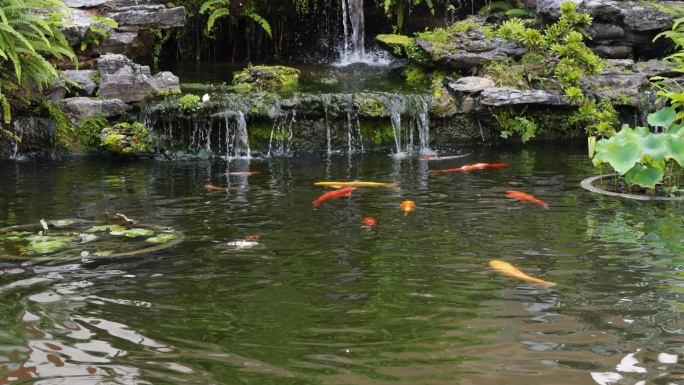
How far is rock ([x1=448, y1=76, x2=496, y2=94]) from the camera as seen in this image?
12.0 meters

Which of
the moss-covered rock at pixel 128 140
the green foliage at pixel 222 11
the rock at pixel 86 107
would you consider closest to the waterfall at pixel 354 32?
the green foliage at pixel 222 11

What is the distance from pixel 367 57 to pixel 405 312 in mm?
13476

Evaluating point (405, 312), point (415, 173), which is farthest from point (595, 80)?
point (405, 312)

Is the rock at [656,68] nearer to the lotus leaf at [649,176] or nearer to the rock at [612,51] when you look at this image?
the rock at [612,51]

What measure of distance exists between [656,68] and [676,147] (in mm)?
7123

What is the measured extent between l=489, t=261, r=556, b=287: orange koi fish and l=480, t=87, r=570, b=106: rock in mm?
7644

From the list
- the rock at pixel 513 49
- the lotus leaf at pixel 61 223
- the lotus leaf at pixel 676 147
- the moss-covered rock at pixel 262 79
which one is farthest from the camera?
the rock at pixel 513 49

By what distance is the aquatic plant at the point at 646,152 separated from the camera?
20.9ft

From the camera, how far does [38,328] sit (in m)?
3.47

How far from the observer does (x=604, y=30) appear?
13453 mm

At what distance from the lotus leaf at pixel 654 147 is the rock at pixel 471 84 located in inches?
229

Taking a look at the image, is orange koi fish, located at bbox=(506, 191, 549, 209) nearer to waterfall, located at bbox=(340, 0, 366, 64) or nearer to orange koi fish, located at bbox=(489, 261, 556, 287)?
orange koi fish, located at bbox=(489, 261, 556, 287)

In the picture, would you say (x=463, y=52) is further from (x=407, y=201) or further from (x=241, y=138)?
(x=407, y=201)

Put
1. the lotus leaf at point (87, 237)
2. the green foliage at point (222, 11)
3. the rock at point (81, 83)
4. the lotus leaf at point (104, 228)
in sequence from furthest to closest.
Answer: the green foliage at point (222, 11) → the rock at point (81, 83) → the lotus leaf at point (104, 228) → the lotus leaf at point (87, 237)
